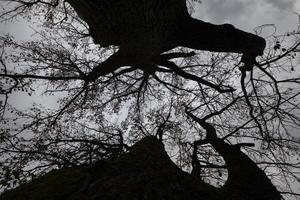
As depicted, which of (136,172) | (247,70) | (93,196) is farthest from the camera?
(247,70)

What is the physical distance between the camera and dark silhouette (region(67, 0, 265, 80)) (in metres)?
4.17

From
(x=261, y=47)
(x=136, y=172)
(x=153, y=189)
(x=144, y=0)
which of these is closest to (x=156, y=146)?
(x=136, y=172)

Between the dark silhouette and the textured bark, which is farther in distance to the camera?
the dark silhouette

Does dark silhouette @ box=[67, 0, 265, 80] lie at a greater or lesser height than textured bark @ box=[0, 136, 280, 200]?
greater

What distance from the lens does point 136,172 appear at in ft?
6.75

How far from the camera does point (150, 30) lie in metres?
4.48

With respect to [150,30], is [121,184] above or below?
below

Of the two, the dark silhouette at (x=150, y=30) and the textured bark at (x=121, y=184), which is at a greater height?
the dark silhouette at (x=150, y=30)

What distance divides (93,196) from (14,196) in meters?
0.53

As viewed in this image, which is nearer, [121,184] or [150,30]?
[121,184]

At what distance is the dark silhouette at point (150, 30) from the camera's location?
417 centimetres

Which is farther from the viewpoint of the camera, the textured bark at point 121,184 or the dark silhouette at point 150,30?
the dark silhouette at point 150,30

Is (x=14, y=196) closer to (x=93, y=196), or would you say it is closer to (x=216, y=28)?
(x=93, y=196)

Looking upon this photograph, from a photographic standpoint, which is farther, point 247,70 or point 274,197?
point 247,70
